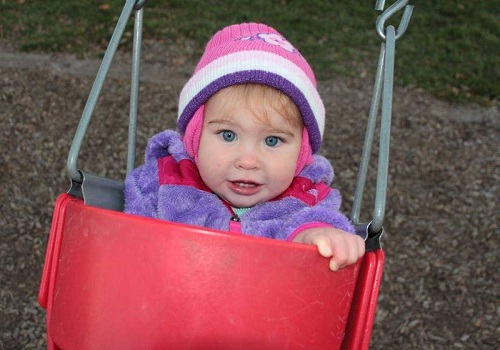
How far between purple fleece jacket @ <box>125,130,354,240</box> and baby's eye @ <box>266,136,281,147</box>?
0.40ft

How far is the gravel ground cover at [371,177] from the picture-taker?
2172mm

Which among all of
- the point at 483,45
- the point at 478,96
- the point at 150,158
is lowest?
the point at 150,158

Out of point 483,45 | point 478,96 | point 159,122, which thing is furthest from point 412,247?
point 483,45

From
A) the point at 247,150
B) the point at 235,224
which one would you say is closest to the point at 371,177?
the point at 235,224

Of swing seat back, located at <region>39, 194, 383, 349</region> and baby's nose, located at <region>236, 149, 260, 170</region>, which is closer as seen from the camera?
swing seat back, located at <region>39, 194, 383, 349</region>

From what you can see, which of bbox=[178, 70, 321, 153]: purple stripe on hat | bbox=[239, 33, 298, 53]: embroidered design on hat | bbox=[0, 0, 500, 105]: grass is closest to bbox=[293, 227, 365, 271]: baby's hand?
bbox=[178, 70, 321, 153]: purple stripe on hat

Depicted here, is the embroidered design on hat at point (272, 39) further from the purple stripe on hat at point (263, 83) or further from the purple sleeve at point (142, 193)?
the purple sleeve at point (142, 193)

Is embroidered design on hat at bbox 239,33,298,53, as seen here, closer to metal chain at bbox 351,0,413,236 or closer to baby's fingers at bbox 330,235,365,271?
metal chain at bbox 351,0,413,236

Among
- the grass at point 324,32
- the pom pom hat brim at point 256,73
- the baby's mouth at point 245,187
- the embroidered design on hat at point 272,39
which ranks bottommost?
the baby's mouth at point 245,187

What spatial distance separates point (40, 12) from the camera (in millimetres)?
4078

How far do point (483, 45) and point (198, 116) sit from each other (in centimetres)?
329

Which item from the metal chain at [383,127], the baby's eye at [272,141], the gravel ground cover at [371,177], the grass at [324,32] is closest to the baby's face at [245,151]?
the baby's eye at [272,141]

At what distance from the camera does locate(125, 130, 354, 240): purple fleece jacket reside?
1195 millimetres

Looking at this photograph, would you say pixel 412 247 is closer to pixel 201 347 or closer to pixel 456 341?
pixel 456 341
